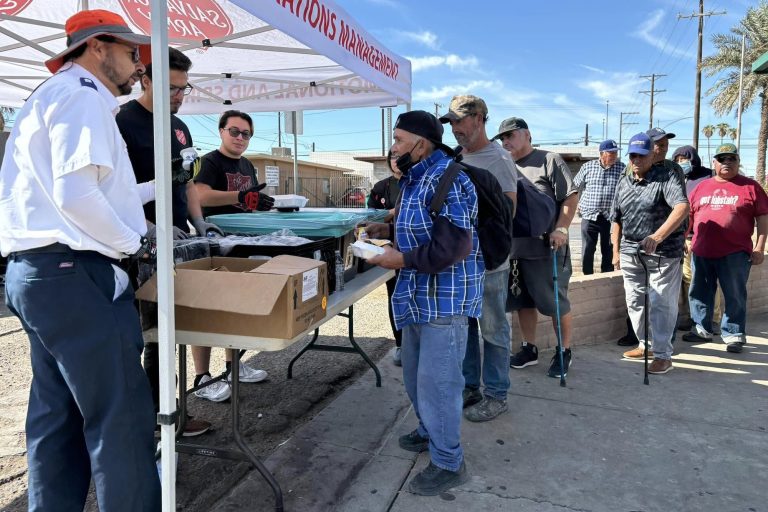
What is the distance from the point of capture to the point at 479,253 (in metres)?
2.69

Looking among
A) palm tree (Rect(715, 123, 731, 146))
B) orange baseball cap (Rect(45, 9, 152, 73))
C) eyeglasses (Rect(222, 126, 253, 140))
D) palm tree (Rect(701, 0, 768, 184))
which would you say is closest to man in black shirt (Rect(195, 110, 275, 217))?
eyeglasses (Rect(222, 126, 253, 140))

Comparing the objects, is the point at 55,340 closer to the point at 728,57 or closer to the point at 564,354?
the point at 564,354

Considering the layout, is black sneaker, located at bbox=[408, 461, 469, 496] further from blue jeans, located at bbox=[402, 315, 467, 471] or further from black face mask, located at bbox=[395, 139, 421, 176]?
black face mask, located at bbox=[395, 139, 421, 176]

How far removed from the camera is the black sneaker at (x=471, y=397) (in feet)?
11.4

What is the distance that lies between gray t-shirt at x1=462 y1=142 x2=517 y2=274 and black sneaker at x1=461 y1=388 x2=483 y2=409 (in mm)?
860

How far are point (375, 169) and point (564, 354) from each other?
88.8 feet

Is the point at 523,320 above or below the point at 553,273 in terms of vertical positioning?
below

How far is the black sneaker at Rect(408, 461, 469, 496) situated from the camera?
8.30 feet

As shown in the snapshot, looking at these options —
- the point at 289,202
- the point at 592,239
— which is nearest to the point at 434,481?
the point at 289,202

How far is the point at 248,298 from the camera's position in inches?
74.6

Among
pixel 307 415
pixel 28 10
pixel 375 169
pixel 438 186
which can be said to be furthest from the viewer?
pixel 375 169

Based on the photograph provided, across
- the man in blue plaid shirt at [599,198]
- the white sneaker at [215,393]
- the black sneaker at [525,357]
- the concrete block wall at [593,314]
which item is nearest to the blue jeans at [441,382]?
the white sneaker at [215,393]

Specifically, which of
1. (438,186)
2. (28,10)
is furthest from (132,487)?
(28,10)

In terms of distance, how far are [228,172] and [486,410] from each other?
2293 millimetres
